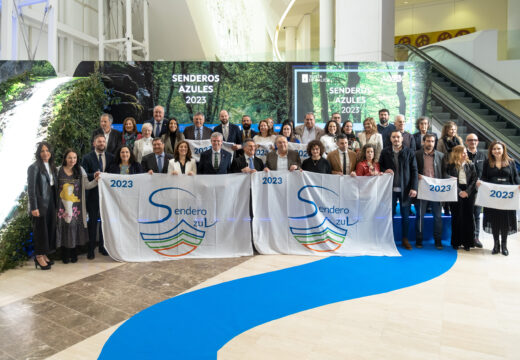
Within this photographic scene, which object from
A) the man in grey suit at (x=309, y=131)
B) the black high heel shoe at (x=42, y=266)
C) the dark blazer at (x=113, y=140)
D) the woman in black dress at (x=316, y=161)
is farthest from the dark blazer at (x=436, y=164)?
the black high heel shoe at (x=42, y=266)

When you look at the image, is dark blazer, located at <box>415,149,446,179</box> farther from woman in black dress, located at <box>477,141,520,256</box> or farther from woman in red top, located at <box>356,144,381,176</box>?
woman in red top, located at <box>356,144,381,176</box>

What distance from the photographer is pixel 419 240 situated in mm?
6227

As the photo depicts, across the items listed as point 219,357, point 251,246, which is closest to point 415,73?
point 251,246

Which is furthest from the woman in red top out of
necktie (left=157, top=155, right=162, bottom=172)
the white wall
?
the white wall

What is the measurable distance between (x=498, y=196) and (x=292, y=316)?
13.0ft

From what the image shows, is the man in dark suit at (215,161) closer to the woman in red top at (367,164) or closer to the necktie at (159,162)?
the necktie at (159,162)

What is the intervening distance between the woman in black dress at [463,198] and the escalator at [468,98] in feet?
13.7

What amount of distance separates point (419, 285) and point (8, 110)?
737 centimetres

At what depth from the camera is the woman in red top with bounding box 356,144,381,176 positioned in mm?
6020

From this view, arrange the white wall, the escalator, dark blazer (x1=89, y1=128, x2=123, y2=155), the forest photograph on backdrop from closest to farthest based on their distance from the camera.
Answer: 1. dark blazer (x1=89, y1=128, x2=123, y2=155)
2. the forest photograph on backdrop
3. the escalator
4. the white wall

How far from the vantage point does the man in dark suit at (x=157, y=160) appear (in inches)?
238

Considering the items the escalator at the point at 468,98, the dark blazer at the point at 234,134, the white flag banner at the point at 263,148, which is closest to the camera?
the white flag banner at the point at 263,148

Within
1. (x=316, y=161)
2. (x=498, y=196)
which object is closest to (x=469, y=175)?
(x=498, y=196)

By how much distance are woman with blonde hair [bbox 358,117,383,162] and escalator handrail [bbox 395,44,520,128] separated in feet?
17.9
